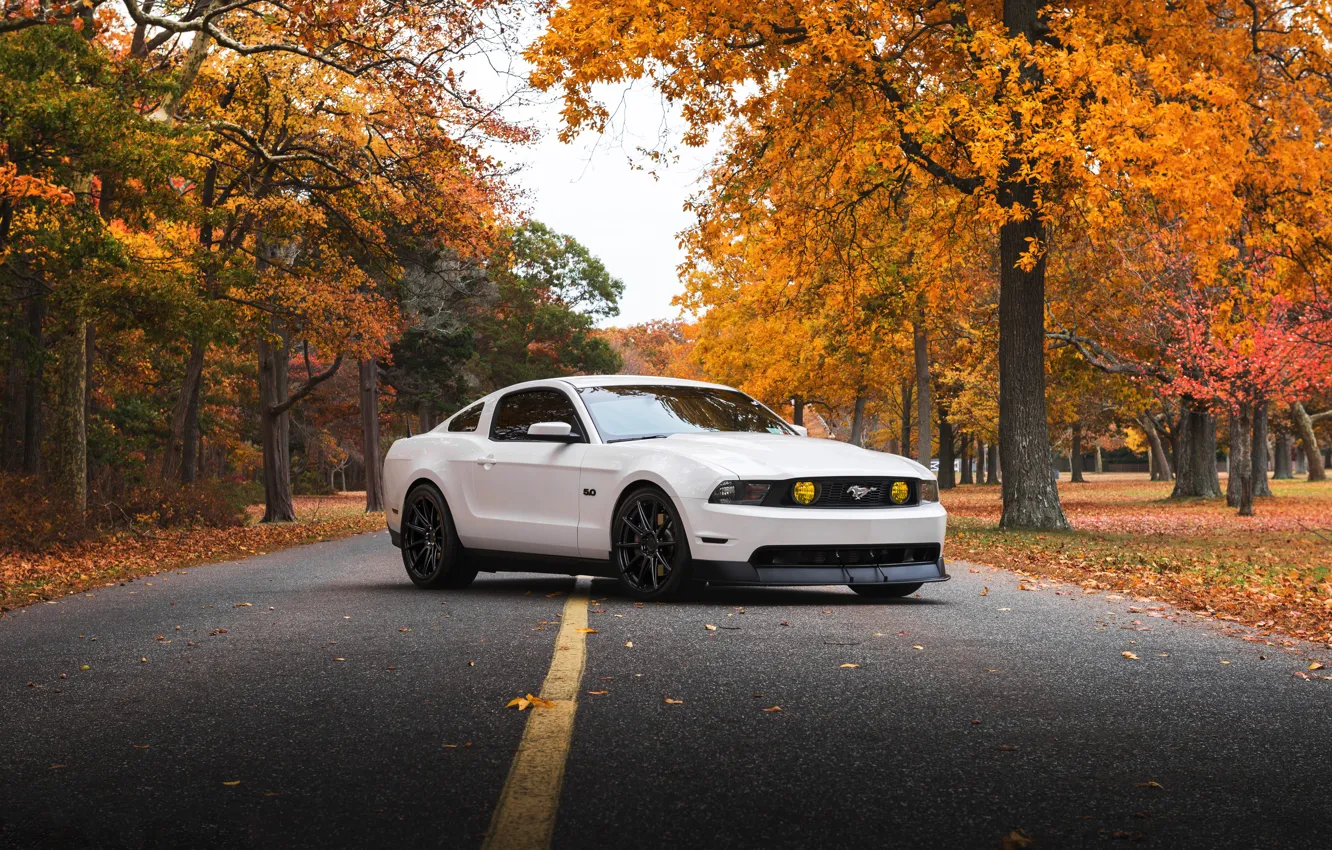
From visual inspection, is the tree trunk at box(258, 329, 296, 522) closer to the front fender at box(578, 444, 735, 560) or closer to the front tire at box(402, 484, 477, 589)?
the front tire at box(402, 484, 477, 589)

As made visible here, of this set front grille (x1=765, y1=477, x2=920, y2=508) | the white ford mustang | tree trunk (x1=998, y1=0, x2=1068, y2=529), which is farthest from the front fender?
tree trunk (x1=998, y1=0, x2=1068, y2=529)

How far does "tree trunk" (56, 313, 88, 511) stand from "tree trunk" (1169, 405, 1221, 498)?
27863 mm

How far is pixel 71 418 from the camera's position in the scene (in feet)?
66.8

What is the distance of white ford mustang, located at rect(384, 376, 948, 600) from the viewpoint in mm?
8688

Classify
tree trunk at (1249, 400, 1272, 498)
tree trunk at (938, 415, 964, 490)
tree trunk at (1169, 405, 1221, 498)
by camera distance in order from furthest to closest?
1. tree trunk at (938, 415, 964, 490)
2. tree trunk at (1249, 400, 1272, 498)
3. tree trunk at (1169, 405, 1221, 498)

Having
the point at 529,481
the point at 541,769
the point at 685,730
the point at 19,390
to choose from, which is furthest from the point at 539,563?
the point at 19,390

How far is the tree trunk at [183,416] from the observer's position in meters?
27.8

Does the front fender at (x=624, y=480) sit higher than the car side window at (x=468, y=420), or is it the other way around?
the car side window at (x=468, y=420)

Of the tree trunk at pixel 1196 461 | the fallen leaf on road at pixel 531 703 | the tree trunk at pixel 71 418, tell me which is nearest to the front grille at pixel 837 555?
the fallen leaf on road at pixel 531 703


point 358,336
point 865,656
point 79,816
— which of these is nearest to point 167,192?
point 358,336

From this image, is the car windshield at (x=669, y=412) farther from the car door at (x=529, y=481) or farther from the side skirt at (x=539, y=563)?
the side skirt at (x=539, y=563)

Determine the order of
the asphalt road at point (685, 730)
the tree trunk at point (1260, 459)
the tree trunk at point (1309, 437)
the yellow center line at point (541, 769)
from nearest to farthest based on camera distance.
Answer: the yellow center line at point (541, 769)
the asphalt road at point (685, 730)
the tree trunk at point (1260, 459)
the tree trunk at point (1309, 437)

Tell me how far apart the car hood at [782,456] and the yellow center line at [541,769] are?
235 centimetres

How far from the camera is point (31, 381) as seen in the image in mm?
27391
